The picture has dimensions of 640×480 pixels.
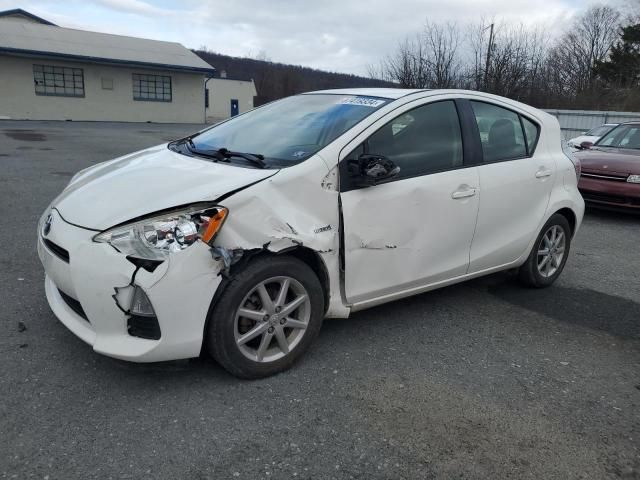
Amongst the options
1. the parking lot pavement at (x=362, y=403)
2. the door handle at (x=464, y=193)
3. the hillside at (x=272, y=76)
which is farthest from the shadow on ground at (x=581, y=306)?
the hillside at (x=272, y=76)

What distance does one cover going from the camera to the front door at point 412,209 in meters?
3.28

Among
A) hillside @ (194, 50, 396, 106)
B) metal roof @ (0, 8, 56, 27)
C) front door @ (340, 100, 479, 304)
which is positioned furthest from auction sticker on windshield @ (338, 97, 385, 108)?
hillside @ (194, 50, 396, 106)

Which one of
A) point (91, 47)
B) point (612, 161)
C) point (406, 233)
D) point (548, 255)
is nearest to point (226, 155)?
point (406, 233)

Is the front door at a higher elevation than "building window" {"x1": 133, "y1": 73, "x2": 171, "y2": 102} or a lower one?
lower

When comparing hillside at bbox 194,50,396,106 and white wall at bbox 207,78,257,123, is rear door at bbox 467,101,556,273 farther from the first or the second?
hillside at bbox 194,50,396,106

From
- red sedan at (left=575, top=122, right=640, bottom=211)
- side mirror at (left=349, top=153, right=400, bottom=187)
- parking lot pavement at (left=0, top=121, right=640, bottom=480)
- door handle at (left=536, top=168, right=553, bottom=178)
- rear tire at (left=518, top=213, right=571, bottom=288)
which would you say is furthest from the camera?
red sedan at (left=575, top=122, right=640, bottom=211)

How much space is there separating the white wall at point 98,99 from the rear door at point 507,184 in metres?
28.3

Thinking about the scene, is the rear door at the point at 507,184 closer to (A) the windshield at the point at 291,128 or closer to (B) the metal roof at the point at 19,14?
(A) the windshield at the point at 291,128

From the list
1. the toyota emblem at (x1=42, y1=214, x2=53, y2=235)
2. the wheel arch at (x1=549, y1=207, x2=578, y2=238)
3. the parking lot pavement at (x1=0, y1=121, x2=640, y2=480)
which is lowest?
the parking lot pavement at (x1=0, y1=121, x2=640, y2=480)

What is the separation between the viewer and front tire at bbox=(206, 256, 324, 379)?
2816 millimetres

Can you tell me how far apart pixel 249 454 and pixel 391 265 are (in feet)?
5.01

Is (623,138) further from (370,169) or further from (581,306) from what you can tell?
(370,169)

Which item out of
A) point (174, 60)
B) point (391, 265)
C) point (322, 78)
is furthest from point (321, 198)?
point (322, 78)

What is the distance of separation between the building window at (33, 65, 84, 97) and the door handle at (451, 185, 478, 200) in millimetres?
28635
